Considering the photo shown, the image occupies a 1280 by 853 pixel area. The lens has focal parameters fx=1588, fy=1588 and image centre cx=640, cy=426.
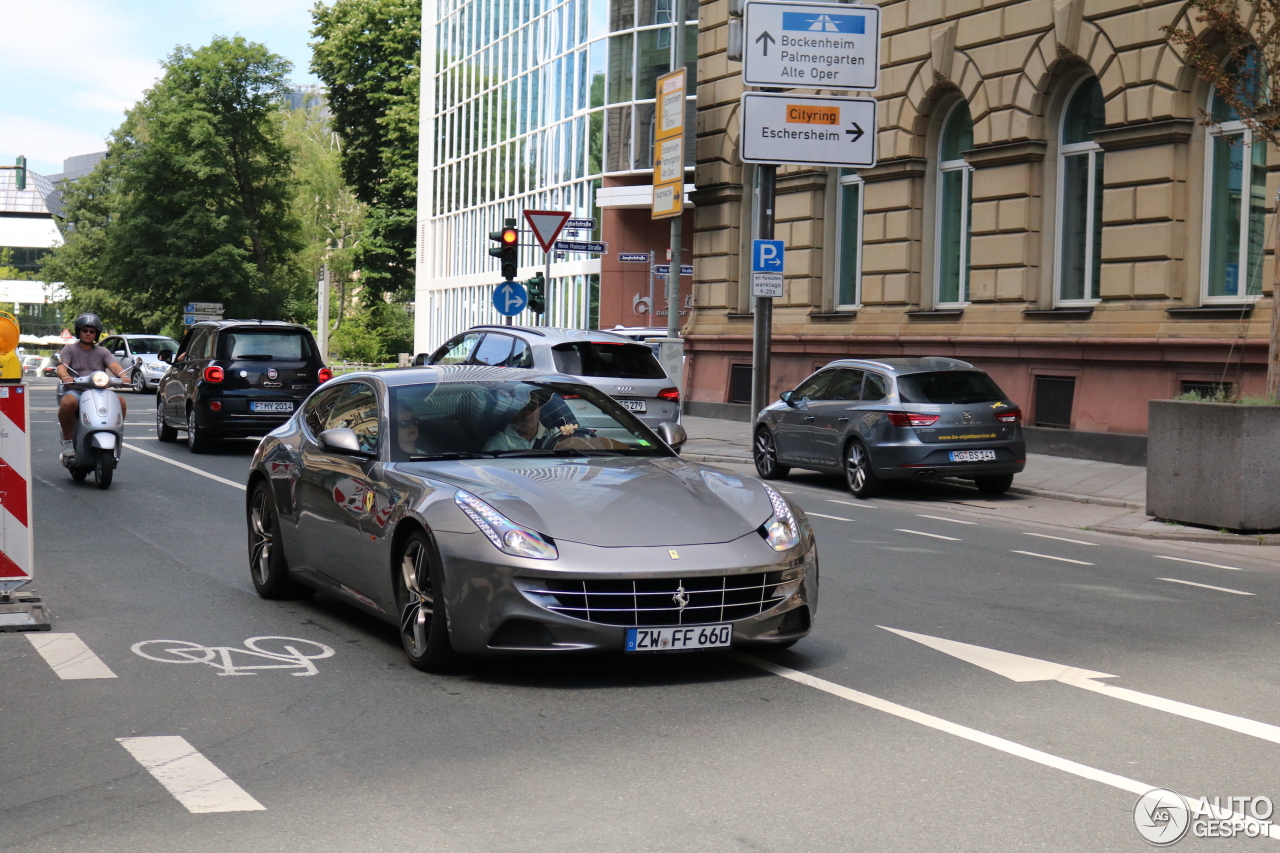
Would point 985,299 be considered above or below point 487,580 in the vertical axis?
above

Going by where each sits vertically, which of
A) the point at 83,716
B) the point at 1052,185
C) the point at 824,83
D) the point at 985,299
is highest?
the point at 824,83

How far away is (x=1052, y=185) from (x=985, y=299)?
2000mm

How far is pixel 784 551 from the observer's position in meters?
6.95

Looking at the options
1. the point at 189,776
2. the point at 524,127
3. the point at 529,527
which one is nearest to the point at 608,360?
the point at 529,527

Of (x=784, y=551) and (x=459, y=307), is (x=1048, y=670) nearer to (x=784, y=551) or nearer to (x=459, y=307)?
(x=784, y=551)

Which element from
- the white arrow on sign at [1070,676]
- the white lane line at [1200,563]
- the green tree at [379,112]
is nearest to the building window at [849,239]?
the white lane line at [1200,563]

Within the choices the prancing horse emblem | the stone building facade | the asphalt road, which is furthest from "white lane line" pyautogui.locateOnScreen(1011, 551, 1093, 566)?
the stone building facade

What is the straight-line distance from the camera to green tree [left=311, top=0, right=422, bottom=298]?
A: 6831 cm

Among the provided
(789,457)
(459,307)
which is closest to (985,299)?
(789,457)

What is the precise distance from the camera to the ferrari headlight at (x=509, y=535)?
6.55 m

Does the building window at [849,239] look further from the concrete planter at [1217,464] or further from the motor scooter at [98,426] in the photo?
the motor scooter at [98,426]

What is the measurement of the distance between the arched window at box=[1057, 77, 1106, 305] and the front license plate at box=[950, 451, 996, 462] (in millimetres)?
6308

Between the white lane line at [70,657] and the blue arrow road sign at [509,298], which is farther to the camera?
the blue arrow road sign at [509,298]

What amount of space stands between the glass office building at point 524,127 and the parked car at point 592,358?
19.4m
